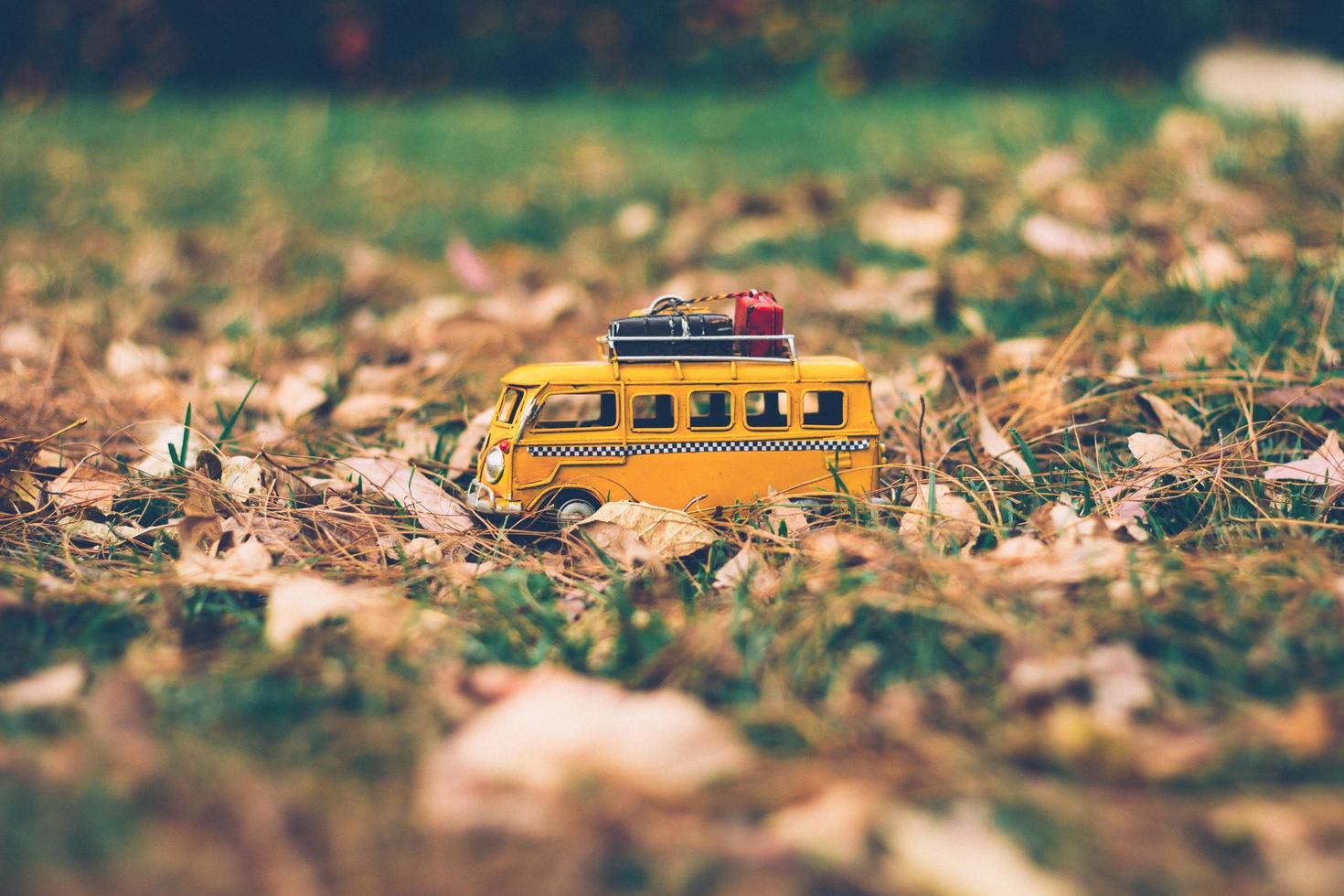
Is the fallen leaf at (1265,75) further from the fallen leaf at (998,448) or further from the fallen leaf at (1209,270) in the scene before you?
the fallen leaf at (998,448)

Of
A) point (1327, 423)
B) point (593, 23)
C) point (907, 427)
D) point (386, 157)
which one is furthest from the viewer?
point (593, 23)

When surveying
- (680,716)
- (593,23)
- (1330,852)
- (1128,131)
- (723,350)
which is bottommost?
(1330,852)

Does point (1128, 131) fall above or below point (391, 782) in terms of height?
above

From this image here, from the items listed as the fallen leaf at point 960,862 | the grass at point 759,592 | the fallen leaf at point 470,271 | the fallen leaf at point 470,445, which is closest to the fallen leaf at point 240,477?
the grass at point 759,592

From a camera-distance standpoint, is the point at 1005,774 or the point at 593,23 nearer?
the point at 1005,774

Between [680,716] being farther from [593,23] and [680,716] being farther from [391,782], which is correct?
[593,23]

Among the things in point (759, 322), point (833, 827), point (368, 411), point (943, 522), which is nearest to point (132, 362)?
point (368, 411)

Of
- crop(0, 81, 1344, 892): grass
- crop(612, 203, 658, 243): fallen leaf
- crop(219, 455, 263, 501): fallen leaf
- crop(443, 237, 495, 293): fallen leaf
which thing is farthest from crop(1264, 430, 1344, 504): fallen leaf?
crop(612, 203, 658, 243): fallen leaf

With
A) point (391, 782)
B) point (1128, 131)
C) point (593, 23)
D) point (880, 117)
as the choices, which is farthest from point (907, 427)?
point (593, 23)
